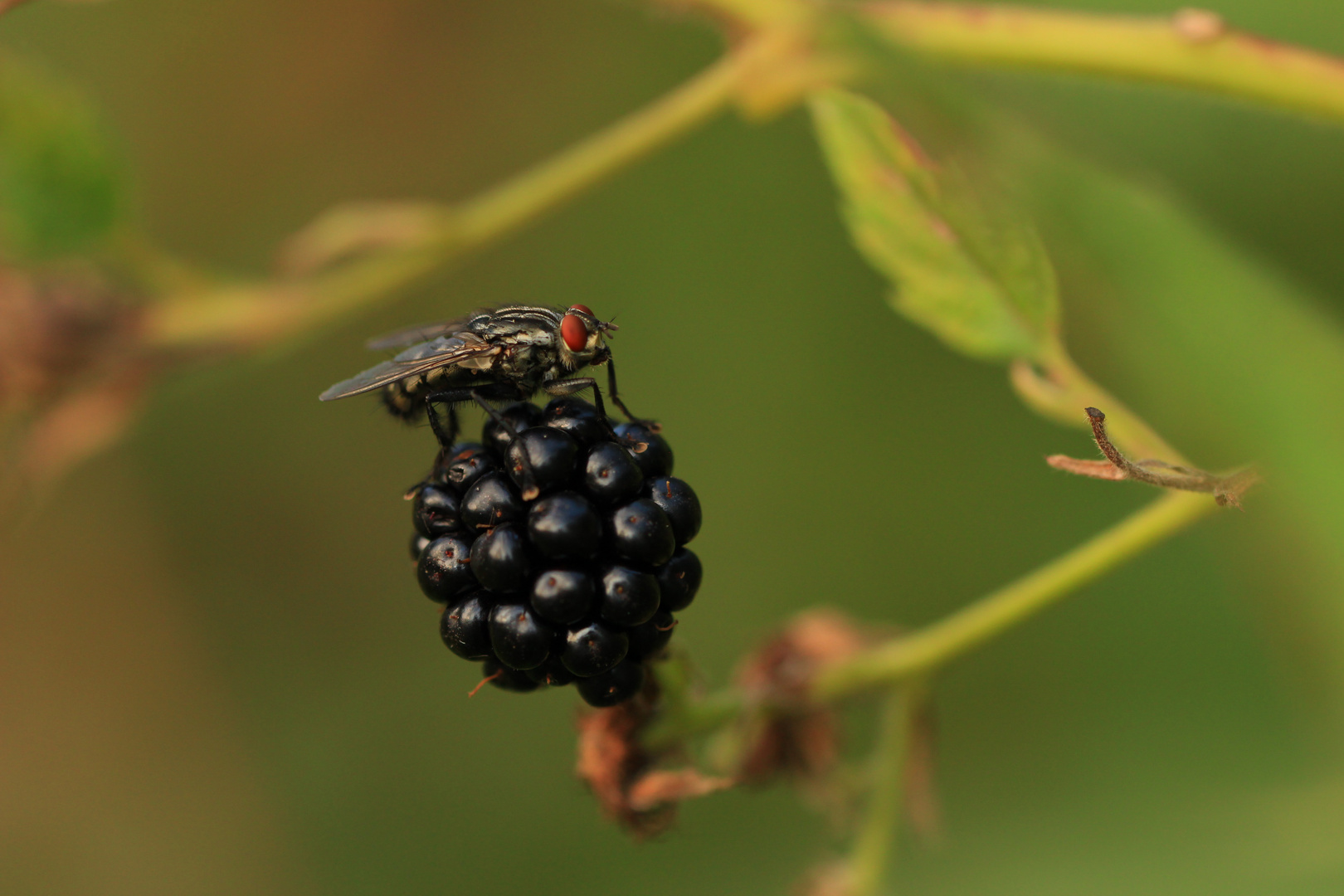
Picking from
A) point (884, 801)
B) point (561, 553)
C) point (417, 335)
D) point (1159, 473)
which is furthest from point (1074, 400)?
point (417, 335)

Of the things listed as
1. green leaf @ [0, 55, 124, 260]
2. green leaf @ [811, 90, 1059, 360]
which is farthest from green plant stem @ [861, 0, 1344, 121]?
green leaf @ [0, 55, 124, 260]

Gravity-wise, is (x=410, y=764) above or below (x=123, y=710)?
below

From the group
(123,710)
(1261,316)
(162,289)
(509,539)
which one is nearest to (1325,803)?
(1261,316)

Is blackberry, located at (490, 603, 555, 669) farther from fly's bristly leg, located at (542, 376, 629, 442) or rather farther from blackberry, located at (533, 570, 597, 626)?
fly's bristly leg, located at (542, 376, 629, 442)

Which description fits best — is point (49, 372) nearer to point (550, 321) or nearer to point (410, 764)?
point (550, 321)

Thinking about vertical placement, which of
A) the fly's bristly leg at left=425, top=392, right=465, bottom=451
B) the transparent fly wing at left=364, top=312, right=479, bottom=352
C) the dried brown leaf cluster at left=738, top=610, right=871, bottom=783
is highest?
the transparent fly wing at left=364, top=312, right=479, bottom=352

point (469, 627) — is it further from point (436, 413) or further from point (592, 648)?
point (436, 413)

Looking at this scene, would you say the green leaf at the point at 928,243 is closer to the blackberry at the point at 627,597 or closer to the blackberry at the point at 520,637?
the blackberry at the point at 627,597
